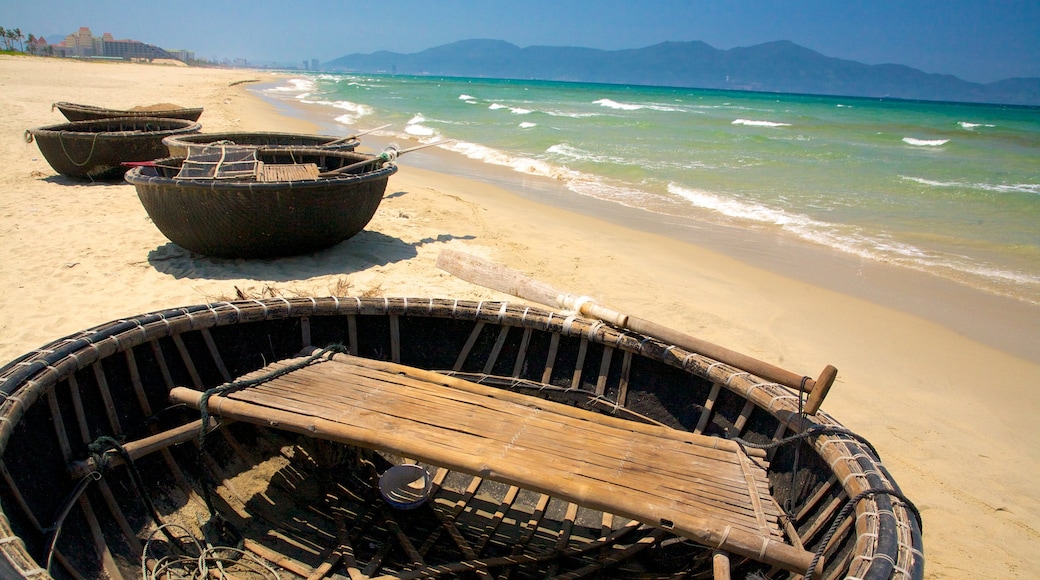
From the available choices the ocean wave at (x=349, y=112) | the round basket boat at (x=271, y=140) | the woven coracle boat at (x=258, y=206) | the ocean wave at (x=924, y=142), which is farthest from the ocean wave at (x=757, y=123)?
the woven coracle boat at (x=258, y=206)

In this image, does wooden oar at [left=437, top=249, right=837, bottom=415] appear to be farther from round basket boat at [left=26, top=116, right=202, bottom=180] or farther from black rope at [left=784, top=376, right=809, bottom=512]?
round basket boat at [left=26, top=116, right=202, bottom=180]

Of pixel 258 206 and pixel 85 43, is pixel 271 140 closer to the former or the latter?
pixel 258 206

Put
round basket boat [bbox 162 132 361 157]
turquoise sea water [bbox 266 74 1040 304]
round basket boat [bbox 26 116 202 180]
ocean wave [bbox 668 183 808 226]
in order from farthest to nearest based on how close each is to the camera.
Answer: ocean wave [bbox 668 183 808 226] < turquoise sea water [bbox 266 74 1040 304] < round basket boat [bbox 26 116 202 180] < round basket boat [bbox 162 132 361 157]

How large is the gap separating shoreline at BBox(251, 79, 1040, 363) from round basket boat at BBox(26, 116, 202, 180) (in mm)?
6362

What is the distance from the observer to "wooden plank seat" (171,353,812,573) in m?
2.10

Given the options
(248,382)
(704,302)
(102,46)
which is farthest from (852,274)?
(102,46)

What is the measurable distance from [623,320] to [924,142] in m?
29.8

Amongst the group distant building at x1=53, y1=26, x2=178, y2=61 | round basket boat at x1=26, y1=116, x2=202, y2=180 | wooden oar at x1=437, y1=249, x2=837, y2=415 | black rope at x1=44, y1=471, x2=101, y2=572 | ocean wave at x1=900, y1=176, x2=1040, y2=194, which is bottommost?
black rope at x1=44, y1=471, x2=101, y2=572

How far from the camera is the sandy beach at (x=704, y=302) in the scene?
3.92m

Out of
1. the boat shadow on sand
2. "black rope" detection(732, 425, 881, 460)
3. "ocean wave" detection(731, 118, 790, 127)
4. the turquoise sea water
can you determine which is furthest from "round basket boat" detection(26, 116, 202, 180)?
"ocean wave" detection(731, 118, 790, 127)

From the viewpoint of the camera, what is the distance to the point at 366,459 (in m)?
3.39

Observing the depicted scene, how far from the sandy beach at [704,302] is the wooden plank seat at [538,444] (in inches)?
72.0

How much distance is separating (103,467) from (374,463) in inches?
52.4

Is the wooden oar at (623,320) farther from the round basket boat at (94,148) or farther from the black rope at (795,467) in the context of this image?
the round basket boat at (94,148)
